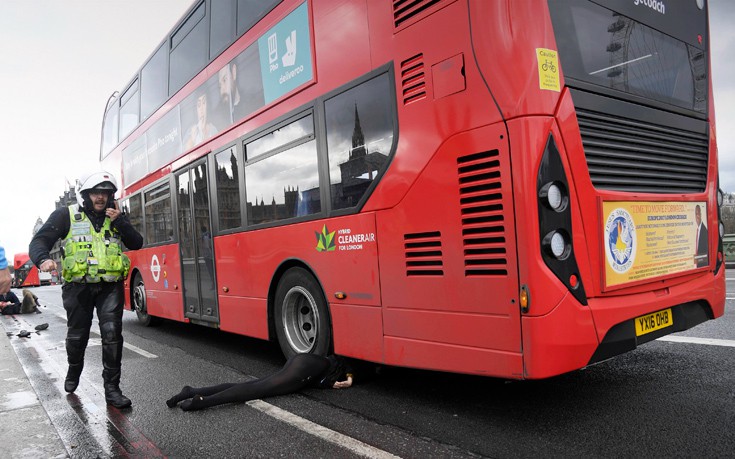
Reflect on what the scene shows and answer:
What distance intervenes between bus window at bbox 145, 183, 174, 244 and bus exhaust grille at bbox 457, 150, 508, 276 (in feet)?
19.2

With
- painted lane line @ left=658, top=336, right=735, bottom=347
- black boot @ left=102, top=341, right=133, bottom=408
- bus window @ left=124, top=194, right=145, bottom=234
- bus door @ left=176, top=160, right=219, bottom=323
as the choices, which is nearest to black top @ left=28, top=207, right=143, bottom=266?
black boot @ left=102, top=341, right=133, bottom=408

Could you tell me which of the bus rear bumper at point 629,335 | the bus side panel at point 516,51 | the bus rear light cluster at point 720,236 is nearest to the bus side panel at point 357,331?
the bus rear bumper at point 629,335

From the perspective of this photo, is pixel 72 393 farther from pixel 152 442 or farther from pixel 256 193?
pixel 256 193

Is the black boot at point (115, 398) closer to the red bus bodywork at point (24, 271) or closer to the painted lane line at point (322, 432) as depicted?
the painted lane line at point (322, 432)

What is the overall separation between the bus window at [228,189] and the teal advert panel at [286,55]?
1.11 m

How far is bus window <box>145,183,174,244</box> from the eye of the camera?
805cm

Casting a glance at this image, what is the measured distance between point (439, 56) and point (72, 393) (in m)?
4.50

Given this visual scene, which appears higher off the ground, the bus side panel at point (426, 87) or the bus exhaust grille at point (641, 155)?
the bus side panel at point (426, 87)

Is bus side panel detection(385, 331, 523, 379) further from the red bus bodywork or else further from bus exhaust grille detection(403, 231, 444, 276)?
the red bus bodywork

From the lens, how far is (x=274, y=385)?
438cm

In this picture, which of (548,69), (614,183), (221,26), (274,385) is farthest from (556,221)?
(221,26)

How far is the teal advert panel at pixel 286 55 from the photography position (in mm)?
4832

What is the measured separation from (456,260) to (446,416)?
116cm

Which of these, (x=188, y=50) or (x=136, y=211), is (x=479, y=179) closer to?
(x=188, y=50)
